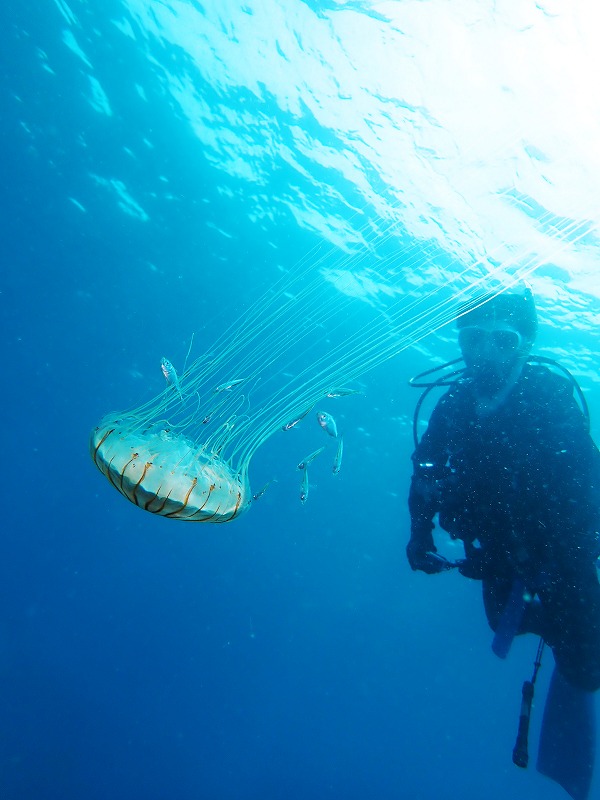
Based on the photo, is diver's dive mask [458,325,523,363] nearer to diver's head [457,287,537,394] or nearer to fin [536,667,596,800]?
diver's head [457,287,537,394]

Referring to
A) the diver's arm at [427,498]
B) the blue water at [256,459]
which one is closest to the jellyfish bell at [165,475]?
the diver's arm at [427,498]

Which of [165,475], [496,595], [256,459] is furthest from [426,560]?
[256,459]

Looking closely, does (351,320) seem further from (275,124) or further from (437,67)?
(437,67)

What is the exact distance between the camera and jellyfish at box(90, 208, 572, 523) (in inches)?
135

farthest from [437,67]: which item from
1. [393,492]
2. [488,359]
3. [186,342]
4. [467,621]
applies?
[467,621]

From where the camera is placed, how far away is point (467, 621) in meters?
37.4

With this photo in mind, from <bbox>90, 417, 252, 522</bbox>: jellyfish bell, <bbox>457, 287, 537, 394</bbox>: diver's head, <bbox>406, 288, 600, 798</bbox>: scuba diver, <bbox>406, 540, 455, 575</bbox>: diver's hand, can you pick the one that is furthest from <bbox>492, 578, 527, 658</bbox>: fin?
<bbox>90, 417, 252, 522</bbox>: jellyfish bell

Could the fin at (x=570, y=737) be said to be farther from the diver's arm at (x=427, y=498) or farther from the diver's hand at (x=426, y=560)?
the diver's arm at (x=427, y=498)

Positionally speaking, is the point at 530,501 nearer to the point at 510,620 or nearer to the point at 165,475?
the point at 510,620

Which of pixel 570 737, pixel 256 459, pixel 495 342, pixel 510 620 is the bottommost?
pixel 256 459

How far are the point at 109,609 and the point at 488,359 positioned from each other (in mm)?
34472

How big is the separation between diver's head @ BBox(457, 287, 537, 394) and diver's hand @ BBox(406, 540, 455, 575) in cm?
191

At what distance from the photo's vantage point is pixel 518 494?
5031 millimetres

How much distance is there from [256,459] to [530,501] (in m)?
25.1
